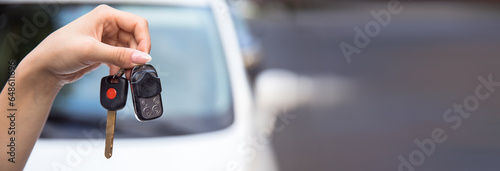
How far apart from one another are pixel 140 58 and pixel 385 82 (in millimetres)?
6673

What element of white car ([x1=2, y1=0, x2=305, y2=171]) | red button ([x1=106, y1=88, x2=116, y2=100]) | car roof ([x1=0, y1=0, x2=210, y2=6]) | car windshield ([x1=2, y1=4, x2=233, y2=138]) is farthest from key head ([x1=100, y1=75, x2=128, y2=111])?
car roof ([x1=0, y1=0, x2=210, y2=6])

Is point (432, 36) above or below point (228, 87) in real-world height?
above

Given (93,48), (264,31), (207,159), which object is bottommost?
(207,159)

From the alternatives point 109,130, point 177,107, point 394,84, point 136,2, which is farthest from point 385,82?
point 109,130

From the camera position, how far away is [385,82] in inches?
292

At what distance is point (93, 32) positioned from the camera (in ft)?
3.34

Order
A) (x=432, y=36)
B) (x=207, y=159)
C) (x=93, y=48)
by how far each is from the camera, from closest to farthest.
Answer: (x=93, y=48)
(x=207, y=159)
(x=432, y=36)

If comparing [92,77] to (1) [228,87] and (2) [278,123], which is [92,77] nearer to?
(1) [228,87]

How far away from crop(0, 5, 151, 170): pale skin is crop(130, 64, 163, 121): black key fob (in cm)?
2

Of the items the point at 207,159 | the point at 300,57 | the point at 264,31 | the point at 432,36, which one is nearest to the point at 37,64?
the point at 207,159

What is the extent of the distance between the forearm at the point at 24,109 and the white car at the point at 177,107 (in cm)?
60

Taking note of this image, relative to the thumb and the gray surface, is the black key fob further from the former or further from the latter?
the gray surface

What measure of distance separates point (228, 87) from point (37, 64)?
120cm

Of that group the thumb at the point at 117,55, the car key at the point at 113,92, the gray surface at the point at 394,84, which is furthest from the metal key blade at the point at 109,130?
the gray surface at the point at 394,84
